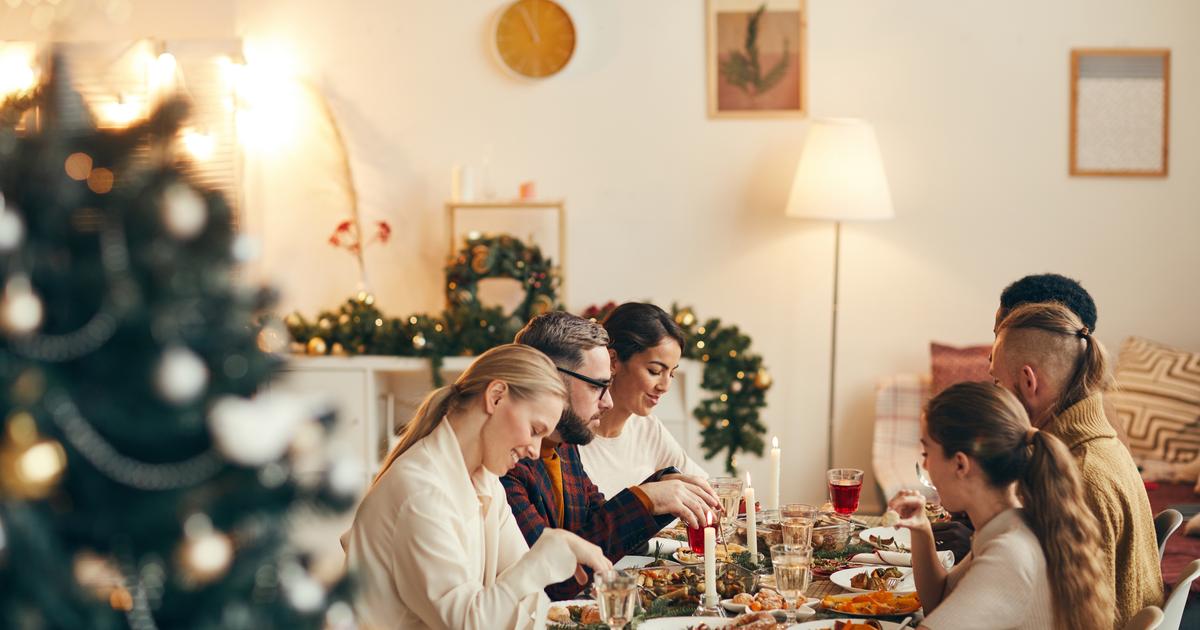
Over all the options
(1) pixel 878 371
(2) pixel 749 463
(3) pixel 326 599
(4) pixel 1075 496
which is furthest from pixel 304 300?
(3) pixel 326 599

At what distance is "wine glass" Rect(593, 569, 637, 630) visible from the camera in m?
1.88

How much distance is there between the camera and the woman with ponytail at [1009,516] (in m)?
1.90

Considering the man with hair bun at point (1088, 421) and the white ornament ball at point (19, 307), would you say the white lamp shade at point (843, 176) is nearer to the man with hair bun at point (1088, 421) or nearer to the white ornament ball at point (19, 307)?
the man with hair bun at point (1088, 421)

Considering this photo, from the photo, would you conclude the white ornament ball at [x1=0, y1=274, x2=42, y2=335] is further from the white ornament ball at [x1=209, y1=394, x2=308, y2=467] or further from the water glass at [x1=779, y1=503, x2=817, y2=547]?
the water glass at [x1=779, y1=503, x2=817, y2=547]

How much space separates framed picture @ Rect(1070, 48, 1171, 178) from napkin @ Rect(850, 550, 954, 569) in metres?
3.12

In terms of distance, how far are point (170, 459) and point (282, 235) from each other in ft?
14.5

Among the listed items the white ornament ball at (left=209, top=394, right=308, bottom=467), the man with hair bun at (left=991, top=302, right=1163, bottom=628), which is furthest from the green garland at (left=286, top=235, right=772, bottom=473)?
the white ornament ball at (left=209, top=394, right=308, bottom=467)

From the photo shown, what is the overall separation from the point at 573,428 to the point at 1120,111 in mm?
3563

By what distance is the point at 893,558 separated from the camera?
8.12ft

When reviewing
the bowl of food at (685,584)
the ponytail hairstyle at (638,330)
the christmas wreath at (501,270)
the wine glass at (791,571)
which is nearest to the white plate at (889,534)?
the bowl of food at (685,584)

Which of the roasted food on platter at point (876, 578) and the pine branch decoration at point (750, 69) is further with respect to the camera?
the pine branch decoration at point (750, 69)

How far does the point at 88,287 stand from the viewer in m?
0.94

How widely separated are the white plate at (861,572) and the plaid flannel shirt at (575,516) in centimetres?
37

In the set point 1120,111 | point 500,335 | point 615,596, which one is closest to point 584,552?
point 615,596
